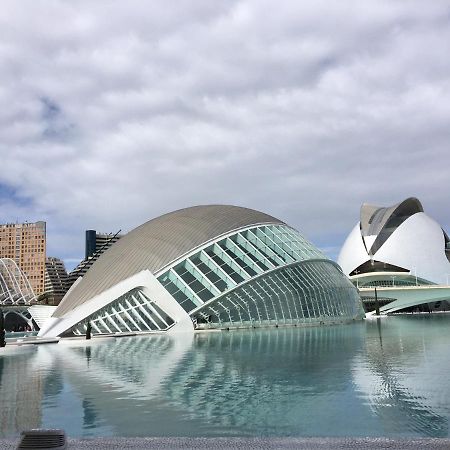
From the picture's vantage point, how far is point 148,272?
31.7 meters

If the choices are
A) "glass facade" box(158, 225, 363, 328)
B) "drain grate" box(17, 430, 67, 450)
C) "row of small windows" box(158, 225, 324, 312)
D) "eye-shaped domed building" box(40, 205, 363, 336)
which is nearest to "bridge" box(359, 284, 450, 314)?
"eye-shaped domed building" box(40, 205, 363, 336)

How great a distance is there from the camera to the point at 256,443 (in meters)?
6.10

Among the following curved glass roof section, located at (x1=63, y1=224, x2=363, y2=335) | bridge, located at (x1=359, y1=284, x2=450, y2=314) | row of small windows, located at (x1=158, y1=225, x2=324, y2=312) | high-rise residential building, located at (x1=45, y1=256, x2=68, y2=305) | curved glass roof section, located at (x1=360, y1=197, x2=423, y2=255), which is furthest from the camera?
high-rise residential building, located at (x1=45, y1=256, x2=68, y2=305)

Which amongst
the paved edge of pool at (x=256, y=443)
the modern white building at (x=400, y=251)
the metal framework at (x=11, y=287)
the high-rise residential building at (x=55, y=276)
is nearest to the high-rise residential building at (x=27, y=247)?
the high-rise residential building at (x=55, y=276)

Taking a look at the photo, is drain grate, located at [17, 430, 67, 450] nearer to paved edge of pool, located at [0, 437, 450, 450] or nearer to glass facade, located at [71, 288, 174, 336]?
paved edge of pool, located at [0, 437, 450, 450]

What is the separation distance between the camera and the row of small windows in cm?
3192

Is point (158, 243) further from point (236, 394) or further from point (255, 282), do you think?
point (236, 394)

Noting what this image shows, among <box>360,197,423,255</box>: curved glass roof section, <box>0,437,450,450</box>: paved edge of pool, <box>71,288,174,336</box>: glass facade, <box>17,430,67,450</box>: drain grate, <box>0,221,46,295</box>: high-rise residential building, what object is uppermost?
<box>0,221,46,295</box>: high-rise residential building

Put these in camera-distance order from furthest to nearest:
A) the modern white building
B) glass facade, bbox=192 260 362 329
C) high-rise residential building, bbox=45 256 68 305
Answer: high-rise residential building, bbox=45 256 68 305 < the modern white building < glass facade, bbox=192 260 362 329

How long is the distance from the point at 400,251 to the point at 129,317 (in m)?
71.4

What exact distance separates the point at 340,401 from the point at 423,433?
90.8 inches

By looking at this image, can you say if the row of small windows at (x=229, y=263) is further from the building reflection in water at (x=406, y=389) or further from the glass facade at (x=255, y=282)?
the building reflection in water at (x=406, y=389)

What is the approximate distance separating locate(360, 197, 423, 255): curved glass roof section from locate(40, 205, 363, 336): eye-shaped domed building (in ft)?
188

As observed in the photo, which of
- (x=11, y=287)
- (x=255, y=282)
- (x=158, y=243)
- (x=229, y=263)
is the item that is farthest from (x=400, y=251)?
(x=11, y=287)
